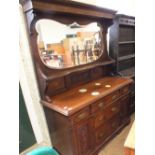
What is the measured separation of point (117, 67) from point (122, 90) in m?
0.51

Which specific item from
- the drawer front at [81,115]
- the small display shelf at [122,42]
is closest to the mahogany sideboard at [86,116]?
the drawer front at [81,115]

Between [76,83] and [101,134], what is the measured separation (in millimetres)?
751

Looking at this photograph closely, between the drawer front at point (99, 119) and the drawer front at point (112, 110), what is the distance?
0.31 ft

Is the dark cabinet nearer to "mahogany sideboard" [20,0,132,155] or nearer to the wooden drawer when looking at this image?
"mahogany sideboard" [20,0,132,155]

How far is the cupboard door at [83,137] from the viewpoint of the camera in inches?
59.9

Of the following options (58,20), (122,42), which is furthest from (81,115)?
(122,42)

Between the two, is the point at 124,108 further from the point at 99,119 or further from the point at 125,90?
the point at 99,119

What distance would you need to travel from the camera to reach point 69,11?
1.61 metres

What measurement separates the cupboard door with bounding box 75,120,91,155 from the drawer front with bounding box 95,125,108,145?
16 centimetres

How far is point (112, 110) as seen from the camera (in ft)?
6.56

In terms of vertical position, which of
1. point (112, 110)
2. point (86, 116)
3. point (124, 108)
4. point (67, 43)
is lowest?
point (124, 108)
